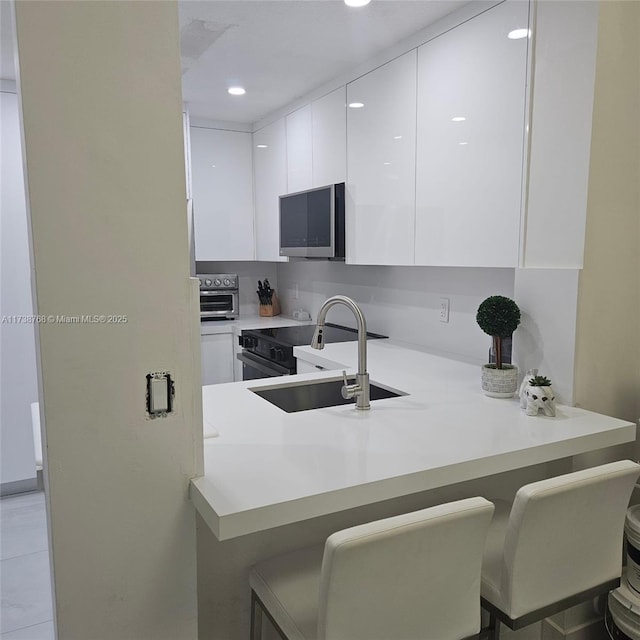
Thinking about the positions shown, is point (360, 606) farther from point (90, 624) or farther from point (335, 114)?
point (335, 114)

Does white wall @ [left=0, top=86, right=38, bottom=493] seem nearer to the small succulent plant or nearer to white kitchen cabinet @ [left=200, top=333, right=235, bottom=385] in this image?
white kitchen cabinet @ [left=200, top=333, right=235, bottom=385]

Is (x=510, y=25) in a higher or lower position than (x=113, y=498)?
higher

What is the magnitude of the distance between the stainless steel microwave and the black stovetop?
491mm

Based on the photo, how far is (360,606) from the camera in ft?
3.50

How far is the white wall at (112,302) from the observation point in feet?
3.38

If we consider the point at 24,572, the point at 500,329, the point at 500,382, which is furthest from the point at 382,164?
the point at 24,572

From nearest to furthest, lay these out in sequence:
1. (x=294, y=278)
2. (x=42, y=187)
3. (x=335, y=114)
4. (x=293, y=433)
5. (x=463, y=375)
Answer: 1. (x=42, y=187)
2. (x=293, y=433)
3. (x=463, y=375)
4. (x=335, y=114)
5. (x=294, y=278)

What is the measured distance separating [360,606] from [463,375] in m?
1.38

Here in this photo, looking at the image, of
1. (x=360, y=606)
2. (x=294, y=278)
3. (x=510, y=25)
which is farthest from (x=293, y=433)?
(x=294, y=278)

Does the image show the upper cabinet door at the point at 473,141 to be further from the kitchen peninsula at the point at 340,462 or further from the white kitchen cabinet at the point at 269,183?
the white kitchen cabinet at the point at 269,183

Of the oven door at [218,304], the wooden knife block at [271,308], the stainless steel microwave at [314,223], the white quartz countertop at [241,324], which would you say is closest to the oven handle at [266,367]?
the white quartz countertop at [241,324]

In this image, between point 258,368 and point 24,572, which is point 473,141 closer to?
point 258,368

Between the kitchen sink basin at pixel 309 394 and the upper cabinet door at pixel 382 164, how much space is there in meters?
0.70

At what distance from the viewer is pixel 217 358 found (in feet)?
12.5
